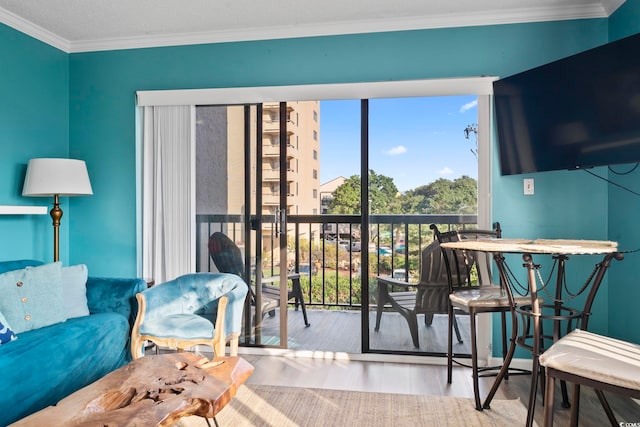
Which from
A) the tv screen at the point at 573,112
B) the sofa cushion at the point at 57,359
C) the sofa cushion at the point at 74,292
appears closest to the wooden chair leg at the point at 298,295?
the sofa cushion at the point at 57,359

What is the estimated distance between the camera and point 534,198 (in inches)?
113

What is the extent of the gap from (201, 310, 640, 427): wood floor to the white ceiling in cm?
221

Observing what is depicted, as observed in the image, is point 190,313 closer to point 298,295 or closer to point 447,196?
point 298,295

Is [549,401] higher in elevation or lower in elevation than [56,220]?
lower

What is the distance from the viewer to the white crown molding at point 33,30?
290 cm

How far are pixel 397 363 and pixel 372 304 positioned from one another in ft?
1.50

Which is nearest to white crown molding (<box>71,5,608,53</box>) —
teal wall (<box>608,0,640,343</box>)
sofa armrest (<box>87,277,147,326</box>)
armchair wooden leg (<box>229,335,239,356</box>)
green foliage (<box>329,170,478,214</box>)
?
teal wall (<box>608,0,640,343</box>)

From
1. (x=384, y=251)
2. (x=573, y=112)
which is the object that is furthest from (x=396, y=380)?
Answer: (x=573, y=112)

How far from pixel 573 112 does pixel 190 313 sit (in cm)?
271

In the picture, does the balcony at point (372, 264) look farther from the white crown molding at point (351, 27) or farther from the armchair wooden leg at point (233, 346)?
the white crown molding at point (351, 27)

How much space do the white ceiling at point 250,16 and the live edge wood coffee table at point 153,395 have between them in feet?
7.54

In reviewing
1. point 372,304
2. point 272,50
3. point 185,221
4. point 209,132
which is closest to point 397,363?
point 372,304

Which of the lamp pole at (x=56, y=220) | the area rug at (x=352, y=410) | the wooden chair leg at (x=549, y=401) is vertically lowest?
the area rug at (x=352, y=410)

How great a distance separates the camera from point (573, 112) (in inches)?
92.8
